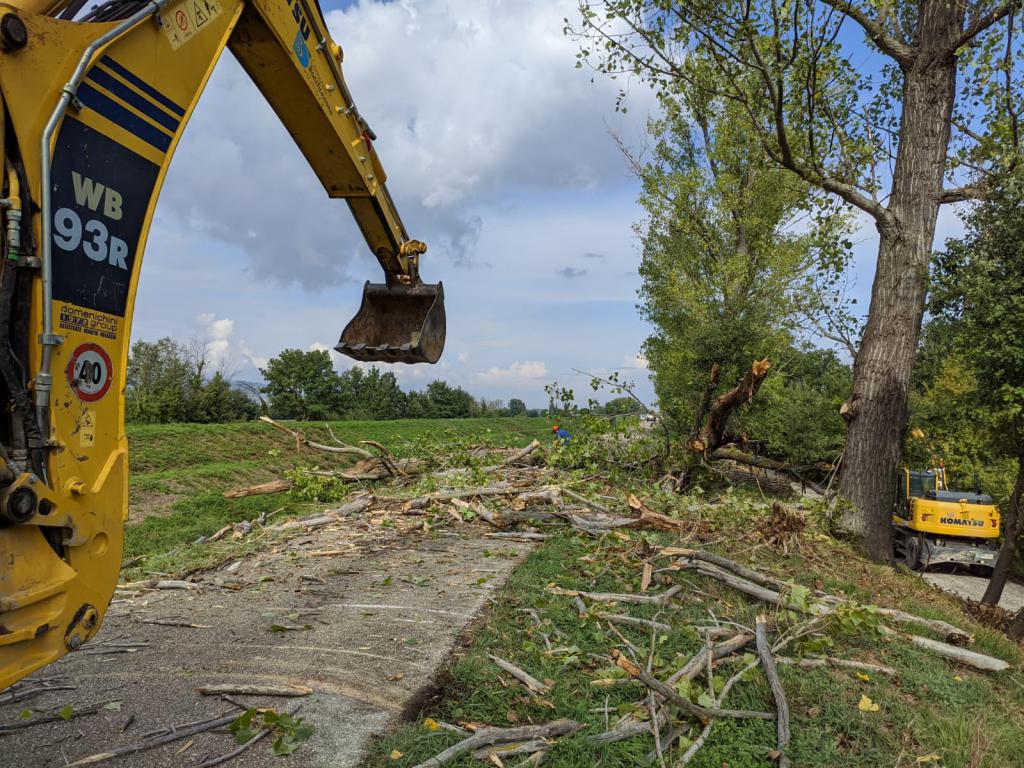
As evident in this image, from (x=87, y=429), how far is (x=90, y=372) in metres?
0.22

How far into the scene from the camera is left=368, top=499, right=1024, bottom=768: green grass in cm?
332

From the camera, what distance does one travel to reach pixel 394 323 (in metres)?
6.01

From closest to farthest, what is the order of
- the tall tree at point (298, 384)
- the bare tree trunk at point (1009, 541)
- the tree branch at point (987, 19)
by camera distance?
the tree branch at point (987, 19) → the bare tree trunk at point (1009, 541) → the tall tree at point (298, 384)

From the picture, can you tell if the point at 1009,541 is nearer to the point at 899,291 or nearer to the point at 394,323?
the point at 899,291

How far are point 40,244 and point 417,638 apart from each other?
306 cm

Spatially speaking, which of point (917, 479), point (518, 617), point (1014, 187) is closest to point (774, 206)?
point (917, 479)

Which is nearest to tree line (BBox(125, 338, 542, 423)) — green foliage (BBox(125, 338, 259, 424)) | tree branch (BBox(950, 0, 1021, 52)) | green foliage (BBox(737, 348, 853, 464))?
green foliage (BBox(125, 338, 259, 424))

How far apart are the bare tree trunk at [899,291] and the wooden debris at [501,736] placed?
6.47 m

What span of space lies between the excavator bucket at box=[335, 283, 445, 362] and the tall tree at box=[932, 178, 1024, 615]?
689 cm

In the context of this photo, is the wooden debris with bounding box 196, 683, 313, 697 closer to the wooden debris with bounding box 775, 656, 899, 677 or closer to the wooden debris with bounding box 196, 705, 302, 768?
the wooden debris with bounding box 196, 705, 302, 768

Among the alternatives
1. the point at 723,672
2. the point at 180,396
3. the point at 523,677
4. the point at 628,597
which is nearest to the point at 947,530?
the point at 628,597

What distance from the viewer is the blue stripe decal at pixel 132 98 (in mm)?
2582

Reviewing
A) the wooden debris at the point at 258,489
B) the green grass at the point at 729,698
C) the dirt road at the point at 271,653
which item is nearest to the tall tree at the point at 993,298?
the green grass at the point at 729,698

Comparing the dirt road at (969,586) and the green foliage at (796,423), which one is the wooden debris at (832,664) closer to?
the green foliage at (796,423)
